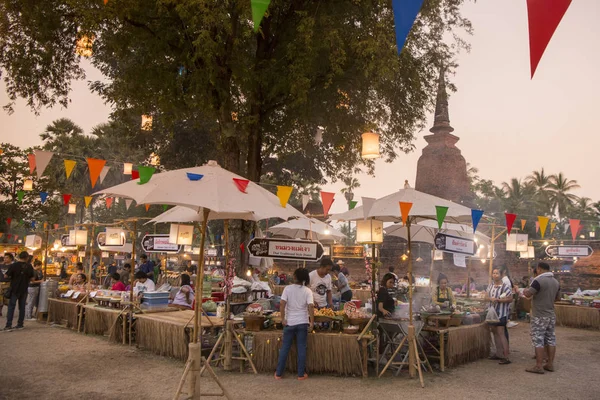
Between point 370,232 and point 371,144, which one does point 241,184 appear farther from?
point 371,144

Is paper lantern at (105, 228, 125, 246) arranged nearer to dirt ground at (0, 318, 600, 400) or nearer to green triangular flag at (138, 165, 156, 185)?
dirt ground at (0, 318, 600, 400)

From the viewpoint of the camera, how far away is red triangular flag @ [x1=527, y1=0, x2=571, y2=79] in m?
2.40

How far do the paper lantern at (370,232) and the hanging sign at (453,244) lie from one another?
1034mm

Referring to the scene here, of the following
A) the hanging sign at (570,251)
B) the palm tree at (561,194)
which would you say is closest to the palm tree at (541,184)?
the palm tree at (561,194)

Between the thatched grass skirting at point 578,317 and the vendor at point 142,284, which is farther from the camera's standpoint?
the thatched grass skirting at point 578,317

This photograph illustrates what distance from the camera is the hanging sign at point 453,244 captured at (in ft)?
27.0

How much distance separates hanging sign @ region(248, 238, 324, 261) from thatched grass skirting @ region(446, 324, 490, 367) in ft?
9.23

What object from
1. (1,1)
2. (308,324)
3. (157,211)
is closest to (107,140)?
(157,211)

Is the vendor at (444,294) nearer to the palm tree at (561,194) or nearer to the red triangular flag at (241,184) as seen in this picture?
the red triangular flag at (241,184)

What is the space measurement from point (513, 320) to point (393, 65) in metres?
10.1

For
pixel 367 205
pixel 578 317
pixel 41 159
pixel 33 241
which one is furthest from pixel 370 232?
pixel 33 241

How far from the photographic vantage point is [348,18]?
39.4ft

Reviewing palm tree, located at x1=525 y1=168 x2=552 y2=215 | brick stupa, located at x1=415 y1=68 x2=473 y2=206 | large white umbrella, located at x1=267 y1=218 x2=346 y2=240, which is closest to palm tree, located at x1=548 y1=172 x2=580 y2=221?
palm tree, located at x1=525 y1=168 x2=552 y2=215

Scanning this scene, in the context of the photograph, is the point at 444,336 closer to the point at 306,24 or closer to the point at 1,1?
the point at 306,24
